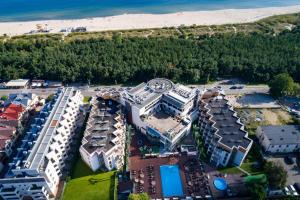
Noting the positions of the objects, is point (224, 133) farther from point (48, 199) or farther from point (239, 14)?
point (239, 14)

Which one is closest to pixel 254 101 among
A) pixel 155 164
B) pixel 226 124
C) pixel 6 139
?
pixel 226 124

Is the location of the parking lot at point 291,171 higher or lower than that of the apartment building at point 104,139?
lower

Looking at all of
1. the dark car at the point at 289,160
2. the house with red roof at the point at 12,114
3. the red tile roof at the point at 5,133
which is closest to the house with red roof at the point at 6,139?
the red tile roof at the point at 5,133

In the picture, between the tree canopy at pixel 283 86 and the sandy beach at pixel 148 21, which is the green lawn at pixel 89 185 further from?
the sandy beach at pixel 148 21

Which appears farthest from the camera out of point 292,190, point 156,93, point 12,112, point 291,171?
point 12,112

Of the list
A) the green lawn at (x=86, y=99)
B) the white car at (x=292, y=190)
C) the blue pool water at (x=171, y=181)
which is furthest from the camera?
the green lawn at (x=86, y=99)

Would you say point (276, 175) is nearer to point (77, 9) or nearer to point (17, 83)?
point (17, 83)

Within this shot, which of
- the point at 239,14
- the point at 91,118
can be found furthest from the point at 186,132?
the point at 239,14
